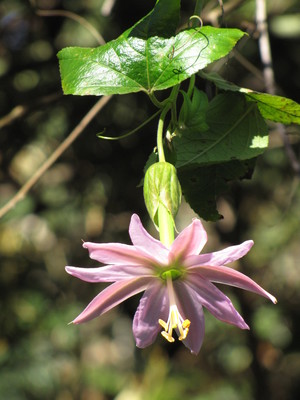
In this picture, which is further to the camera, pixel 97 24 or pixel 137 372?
pixel 137 372

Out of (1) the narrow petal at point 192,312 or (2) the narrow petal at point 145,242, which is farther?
(1) the narrow petal at point 192,312

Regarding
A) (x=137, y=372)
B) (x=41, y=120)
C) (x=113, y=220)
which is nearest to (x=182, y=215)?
(x=113, y=220)

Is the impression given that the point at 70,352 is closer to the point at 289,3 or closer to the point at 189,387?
the point at 189,387

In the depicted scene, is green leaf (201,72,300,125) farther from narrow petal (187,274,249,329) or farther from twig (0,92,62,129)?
twig (0,92,62,129)

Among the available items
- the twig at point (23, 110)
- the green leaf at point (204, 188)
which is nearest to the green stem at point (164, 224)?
the green leaf at point (204, 188)

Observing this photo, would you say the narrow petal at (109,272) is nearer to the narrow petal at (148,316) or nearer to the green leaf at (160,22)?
the narrow petal at (148,316)

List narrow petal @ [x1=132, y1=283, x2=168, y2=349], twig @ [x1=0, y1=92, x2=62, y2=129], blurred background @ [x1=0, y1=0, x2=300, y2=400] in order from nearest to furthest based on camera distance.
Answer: narrow petal @ [x1=132, y1=283, x2=168, y2=349], twig @ [x1=0, y1=92, x2=62, y2=129], blurred background @ [x1=0, y1=0, x2=300, y2=400]

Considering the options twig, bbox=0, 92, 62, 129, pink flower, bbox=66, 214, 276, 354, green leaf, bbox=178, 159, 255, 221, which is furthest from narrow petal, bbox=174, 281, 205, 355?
twig, bbox=0, 92, 62, 129
